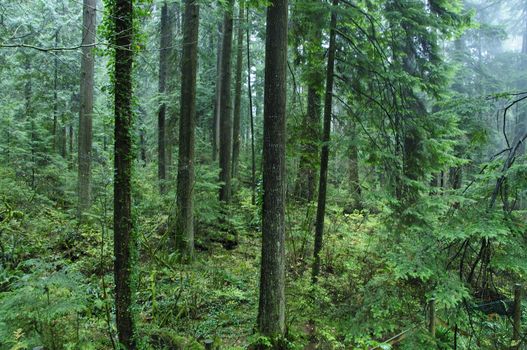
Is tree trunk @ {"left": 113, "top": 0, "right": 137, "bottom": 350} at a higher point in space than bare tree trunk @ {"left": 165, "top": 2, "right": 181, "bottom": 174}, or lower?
lower

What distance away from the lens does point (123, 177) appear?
3.98 meters

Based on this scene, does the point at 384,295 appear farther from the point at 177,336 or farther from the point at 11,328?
the point at 11,328

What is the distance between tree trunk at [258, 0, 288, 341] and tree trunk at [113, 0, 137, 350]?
6.20ft

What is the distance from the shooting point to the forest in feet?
12.6

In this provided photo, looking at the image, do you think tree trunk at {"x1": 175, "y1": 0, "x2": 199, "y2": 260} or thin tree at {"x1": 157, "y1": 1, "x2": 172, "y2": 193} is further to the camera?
thin tree at {"x1": 157, "y1": 1, "x2": 172, "y2": 193}

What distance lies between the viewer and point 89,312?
4910 millimetres

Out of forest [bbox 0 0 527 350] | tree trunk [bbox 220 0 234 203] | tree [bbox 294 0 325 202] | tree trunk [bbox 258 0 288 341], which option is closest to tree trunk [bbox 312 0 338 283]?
forest [bbox 0 0 527 350]

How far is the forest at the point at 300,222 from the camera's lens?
3840 mm

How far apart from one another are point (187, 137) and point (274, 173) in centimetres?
370

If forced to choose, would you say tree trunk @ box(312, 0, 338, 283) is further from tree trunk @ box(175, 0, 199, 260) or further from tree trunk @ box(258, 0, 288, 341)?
tree trunk @ box(175, 0, 199, 260)

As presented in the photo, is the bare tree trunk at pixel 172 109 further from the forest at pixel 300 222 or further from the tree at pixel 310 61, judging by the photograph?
the tree at pixel 310 61

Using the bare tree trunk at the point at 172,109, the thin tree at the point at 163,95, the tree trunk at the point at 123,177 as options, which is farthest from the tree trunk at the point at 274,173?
the thin tree at the point at 163,95

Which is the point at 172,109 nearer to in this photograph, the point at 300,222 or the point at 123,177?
the point at 300,222

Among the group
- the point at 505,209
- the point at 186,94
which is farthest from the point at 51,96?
the point at 505,209
